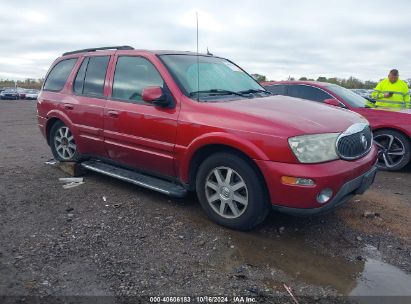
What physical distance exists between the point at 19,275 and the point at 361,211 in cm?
369

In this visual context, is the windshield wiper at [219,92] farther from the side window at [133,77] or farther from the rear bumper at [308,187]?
the rear bumper at [308,187]

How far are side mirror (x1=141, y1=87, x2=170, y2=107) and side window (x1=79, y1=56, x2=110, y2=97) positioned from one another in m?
1.20

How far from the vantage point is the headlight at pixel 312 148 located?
11.7 feet

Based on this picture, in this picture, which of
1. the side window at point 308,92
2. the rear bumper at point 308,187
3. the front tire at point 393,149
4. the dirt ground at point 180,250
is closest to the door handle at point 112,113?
the dirt ground at point 180,250

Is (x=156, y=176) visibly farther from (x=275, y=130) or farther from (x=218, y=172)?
(x=275, y=130)

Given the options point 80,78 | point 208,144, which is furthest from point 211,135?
point 80,78

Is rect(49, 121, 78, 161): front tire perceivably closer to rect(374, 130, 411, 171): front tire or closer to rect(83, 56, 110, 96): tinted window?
rect(83, 56, 110, 96): tinted window

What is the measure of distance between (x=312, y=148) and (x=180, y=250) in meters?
1.52

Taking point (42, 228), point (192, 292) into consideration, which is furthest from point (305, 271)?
point (42, 228)

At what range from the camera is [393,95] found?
8328mm

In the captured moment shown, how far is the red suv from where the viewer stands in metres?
3.63

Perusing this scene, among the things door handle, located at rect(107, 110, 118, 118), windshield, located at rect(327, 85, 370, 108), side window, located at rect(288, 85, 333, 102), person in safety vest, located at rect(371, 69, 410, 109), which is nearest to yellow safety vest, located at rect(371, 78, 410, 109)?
person in safety vest, located at rect(371, 69, 410, 109)

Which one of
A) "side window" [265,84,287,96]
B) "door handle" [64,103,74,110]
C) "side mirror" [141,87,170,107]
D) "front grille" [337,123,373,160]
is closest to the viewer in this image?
"front grille" [337,123,373,160]

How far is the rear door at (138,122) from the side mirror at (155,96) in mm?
116
